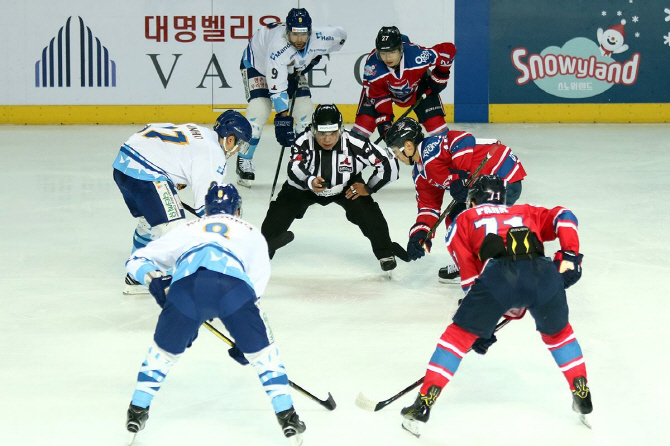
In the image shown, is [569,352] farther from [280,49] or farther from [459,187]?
[280,49]

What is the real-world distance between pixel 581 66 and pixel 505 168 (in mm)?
6256

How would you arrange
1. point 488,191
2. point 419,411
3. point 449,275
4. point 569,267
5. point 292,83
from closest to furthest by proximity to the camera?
point 419,411 < point 569,267 < point 488,191 < point 449,275 < point 292,83

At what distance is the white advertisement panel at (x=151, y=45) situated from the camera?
11.0 meters

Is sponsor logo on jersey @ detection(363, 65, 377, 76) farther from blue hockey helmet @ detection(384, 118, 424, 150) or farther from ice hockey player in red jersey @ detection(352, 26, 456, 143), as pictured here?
blue hockey helmet @ detection(384, 118, 424, 150)

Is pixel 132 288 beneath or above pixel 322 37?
beneath

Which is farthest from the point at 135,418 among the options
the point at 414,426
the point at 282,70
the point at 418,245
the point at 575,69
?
the point at 575,69

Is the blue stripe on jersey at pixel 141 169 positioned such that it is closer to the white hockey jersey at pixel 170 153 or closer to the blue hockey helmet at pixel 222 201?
the white hockey jersey at pixel 170 153

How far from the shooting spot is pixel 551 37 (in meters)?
11.1

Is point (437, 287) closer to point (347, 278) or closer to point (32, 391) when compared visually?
point (347, 278)

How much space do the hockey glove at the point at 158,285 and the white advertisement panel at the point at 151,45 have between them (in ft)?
25.8

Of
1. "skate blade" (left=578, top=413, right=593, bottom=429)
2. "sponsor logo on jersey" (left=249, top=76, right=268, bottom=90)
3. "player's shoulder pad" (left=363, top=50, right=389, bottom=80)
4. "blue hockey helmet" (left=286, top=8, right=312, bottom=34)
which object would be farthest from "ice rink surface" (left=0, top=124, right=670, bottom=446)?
"blue hockey helmet" (left=286, top=8, right=312, bottom=34)

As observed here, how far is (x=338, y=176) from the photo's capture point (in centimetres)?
557

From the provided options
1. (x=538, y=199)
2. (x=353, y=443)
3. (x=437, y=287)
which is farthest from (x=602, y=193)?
(x=353, y=443)

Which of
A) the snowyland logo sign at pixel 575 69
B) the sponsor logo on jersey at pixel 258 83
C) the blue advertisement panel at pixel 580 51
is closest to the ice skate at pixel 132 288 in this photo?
the sponsor logo on jersey at pixel 258 83
